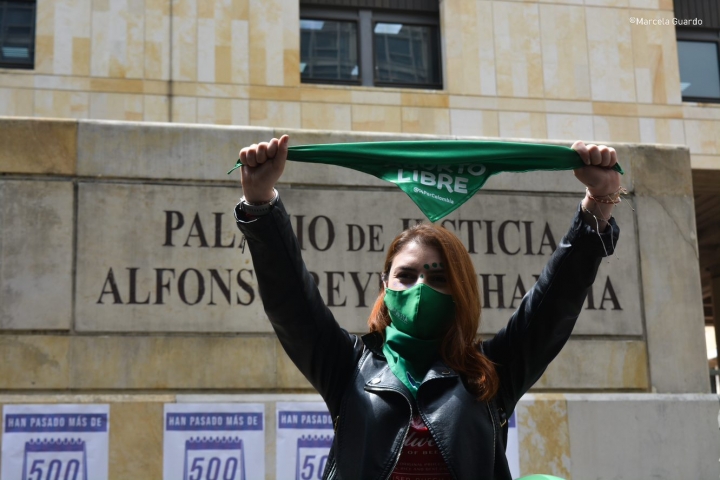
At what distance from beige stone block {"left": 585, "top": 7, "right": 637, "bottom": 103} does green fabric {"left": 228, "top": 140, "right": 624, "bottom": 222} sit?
43.5 ft

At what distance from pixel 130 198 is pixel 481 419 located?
5.48m

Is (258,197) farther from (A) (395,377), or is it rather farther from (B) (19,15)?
(B) (19,15)

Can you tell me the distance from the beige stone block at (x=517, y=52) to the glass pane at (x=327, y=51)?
2262mm

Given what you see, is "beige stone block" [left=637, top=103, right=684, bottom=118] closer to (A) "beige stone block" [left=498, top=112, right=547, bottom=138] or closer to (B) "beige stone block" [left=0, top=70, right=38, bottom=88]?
(A) "beige stone block" [left=498, top=112, right=547, bottom=138]

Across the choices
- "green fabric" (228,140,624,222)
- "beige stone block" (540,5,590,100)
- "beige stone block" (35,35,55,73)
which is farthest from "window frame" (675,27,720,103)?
"green fabric" (228,140,624,222)

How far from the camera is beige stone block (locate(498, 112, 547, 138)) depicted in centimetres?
1612

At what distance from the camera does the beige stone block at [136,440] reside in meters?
7.41

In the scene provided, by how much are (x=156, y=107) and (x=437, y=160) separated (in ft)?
39.7

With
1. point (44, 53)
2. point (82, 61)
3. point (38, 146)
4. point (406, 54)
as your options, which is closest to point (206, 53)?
point (82, 61)

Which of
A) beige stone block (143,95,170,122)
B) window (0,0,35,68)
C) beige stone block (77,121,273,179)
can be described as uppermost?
window (0,0,35,68)

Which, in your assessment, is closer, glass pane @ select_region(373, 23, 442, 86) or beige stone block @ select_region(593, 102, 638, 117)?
glass pane @ select_region(373, 23, 442, 86)

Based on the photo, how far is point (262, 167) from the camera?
3.09 m

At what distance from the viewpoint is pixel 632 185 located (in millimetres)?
8695

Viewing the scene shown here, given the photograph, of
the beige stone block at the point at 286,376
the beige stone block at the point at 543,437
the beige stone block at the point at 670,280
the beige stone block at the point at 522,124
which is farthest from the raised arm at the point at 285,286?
the beige stone block at the point at 522,124
